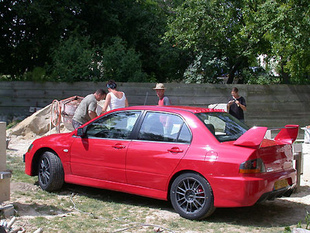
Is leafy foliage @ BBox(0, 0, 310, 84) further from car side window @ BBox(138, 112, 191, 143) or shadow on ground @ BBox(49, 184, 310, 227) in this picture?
car side window @ BBox(138, 112, 191, 143)

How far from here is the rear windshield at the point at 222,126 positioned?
5613 mm

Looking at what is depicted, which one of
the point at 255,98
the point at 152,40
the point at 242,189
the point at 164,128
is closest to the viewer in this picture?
the point at 242,189

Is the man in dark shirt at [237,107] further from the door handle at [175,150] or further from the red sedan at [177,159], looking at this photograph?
the door handle at [175,150]

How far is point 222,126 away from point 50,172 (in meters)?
2.94

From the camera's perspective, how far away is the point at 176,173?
218 inches

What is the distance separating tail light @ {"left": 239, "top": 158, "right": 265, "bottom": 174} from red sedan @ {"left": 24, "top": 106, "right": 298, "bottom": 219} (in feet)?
0.04

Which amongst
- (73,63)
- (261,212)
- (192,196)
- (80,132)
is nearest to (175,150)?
(192,196)

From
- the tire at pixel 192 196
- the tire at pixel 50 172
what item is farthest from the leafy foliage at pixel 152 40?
the tire at pixel 192 196

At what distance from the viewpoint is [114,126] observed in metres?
6.37

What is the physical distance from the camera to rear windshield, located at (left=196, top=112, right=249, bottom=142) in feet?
18.4

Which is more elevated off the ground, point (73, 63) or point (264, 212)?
point (73, 63)

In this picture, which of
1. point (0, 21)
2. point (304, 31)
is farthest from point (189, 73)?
point (0, 21)

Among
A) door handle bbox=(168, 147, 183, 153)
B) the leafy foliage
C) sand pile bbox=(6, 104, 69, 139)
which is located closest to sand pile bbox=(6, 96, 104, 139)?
sand pile bbox=(6, 104, 69, 139)

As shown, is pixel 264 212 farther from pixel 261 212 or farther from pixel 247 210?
pixel 247 210
